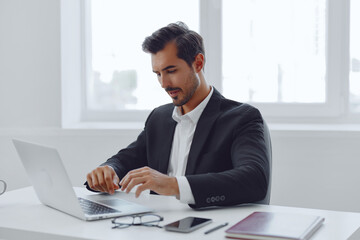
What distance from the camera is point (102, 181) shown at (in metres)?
1.78

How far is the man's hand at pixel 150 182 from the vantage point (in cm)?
150

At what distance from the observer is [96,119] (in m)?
3.44

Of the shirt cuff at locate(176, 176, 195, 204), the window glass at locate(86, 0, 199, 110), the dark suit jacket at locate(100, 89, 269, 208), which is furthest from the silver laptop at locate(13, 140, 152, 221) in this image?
the window glass at locate(86, 0, 199, 110)

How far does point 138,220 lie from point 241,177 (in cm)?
39

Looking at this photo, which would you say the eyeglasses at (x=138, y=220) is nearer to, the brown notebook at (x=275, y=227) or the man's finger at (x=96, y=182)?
the brown notebook at (x=275, y=227)

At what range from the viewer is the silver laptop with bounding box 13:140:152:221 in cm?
142

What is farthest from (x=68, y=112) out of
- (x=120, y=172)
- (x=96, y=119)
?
(x=120, y=172)

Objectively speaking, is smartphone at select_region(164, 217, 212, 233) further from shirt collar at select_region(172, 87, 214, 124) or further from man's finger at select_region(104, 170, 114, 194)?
shirt collar at select_region(172, 87, 214, 124)

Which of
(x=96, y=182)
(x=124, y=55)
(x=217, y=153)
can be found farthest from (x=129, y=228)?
(x=124, y=55)

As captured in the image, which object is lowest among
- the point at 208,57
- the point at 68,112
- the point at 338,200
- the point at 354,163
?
the point at 338,200

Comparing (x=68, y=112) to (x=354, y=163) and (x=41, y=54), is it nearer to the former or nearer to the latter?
(x=41, y=54)

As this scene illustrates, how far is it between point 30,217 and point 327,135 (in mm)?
1697

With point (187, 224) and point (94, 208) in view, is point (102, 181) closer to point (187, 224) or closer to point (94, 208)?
point (94, 208)

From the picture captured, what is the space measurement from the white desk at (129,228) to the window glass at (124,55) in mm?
1702
